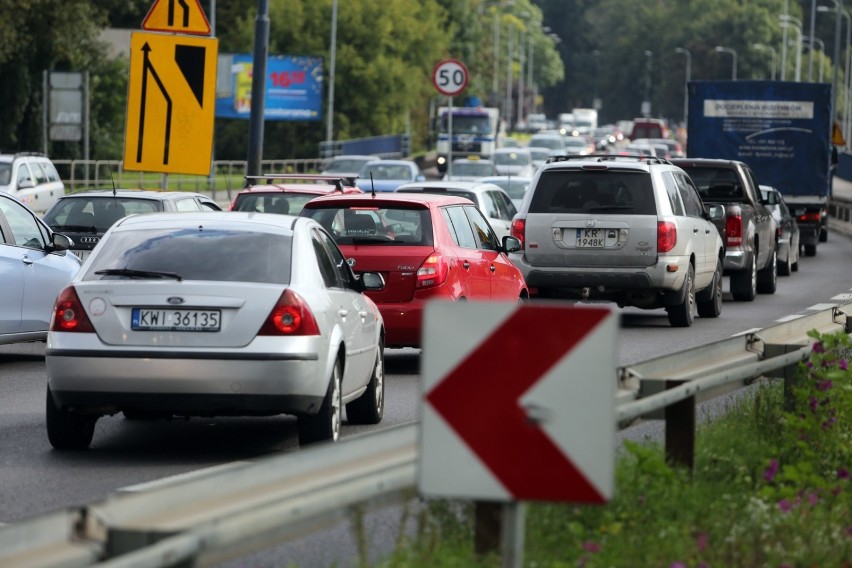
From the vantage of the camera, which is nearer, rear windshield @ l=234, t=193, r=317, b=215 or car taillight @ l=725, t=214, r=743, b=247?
rear windshield @ l=234, t=193, r=317, b=215

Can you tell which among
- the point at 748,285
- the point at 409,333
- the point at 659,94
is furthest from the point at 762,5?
the point at 409,333

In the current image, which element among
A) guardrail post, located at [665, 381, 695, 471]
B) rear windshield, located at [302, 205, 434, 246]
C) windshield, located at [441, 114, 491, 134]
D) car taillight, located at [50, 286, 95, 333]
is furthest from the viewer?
windshield, located at [441, 114, 491, 134]

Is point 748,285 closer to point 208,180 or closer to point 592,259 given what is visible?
point 592,259

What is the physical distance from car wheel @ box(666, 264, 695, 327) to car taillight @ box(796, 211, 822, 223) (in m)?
17.3

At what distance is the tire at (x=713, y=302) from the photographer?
866 inches

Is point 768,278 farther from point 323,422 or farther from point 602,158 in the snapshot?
point 323,422

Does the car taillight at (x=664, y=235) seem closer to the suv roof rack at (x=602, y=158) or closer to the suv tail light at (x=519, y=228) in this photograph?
the suv roof rack at (x=602, y=158)

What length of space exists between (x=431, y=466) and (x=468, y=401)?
7.5 inches

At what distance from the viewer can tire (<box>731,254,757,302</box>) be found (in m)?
Result: 25.0

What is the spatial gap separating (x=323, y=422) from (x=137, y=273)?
1237mm

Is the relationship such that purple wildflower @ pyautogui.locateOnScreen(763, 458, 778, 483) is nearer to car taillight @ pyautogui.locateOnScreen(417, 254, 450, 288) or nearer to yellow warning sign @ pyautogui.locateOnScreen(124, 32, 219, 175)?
car taillight @ pyautogui.locateOnScreen(417, 254, 450, 288)

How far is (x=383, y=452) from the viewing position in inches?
233

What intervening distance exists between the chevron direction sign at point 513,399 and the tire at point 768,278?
21997 millimetres

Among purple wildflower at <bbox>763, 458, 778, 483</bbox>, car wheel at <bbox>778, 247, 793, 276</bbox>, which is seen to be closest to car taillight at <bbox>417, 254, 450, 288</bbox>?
purple wildflower at <bbox>763, 458, 778, 483</bbox>
